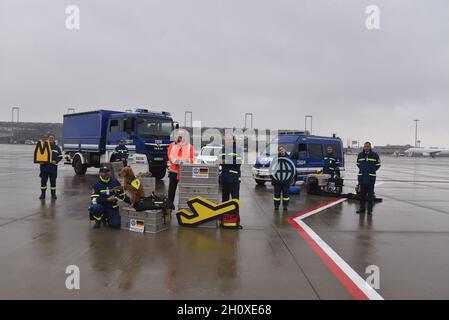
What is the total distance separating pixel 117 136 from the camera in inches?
657

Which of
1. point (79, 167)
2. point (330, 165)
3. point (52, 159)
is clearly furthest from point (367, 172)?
point (79, 167)

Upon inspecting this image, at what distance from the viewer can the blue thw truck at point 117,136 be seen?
1617 centimetres

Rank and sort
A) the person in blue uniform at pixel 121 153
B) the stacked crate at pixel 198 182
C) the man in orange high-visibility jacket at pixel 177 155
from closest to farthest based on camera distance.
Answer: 1. the stacked crate at pixel 198 182
2. the man in orange high-visibility jacket at pixel 177 155
3. the person in blue uniform at pixel 121 153

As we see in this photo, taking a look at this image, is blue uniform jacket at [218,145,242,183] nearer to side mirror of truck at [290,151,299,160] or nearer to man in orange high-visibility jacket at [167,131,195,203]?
man in orange high-visibility jacket at [167,131,195,203]

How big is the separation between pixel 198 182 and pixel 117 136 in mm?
9833

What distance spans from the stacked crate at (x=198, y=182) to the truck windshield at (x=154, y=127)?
8.83 meters

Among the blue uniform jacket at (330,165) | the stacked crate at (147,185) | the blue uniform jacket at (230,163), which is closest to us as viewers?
the blue uniform jacket at (230,163)

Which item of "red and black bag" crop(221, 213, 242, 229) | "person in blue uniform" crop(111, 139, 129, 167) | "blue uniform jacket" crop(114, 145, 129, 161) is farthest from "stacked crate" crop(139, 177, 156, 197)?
"blue uniform jacket" crop(114, 145, 129, 161)

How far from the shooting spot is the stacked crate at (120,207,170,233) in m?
7.05

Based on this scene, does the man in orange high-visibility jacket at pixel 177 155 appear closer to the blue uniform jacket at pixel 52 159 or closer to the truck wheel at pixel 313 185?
the blue uniform jacket at pixel 52 159

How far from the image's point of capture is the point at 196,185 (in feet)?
26.0

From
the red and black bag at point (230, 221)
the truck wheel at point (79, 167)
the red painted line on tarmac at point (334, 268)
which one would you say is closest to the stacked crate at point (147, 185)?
the red and black bag at point (230, 221)
